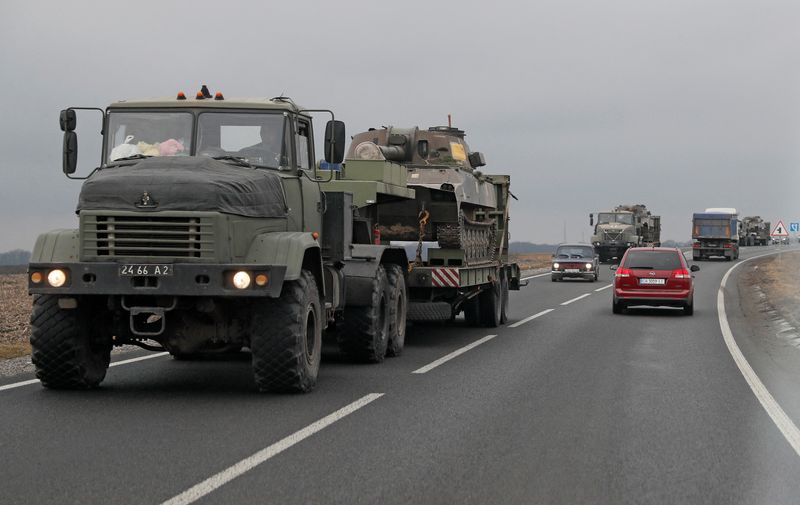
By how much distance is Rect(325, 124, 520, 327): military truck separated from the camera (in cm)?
1695

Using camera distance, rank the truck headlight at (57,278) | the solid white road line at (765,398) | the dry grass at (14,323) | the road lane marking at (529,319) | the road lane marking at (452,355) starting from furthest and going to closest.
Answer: the road lane marking at (529,319)
the dry grass at (14,323)
the road lane marking at (452,355)
the truck headlight at (57,278)
the solid white road line at (765,398)

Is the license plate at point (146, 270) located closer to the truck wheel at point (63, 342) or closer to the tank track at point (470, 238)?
the truck wheel at point (63, 342)

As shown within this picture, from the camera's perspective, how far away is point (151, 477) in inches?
275

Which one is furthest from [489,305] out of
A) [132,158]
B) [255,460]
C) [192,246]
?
[255,460]

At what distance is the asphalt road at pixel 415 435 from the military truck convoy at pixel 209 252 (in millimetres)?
511

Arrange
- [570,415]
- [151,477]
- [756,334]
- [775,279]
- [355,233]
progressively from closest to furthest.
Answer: [151,477] → [570,415] → [355,233] → [756,334] → [775,279]

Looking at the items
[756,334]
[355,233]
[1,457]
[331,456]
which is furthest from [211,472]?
[756,334]

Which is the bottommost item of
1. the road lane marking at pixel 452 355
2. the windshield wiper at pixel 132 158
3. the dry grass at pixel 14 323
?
the dry grass at pixel 14 323

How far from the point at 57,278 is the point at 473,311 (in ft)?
38.7

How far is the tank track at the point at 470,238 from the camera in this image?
17672 mm

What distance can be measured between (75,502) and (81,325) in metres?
4.72

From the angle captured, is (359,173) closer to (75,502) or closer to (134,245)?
(134,245)

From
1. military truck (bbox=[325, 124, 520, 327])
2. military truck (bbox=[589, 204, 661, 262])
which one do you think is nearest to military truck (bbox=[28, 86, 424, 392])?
military truck (bbox=[325, 124, 520, 327])

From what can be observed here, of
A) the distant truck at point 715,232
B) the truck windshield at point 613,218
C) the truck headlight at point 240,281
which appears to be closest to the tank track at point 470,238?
the truck headlight at point 240,281
